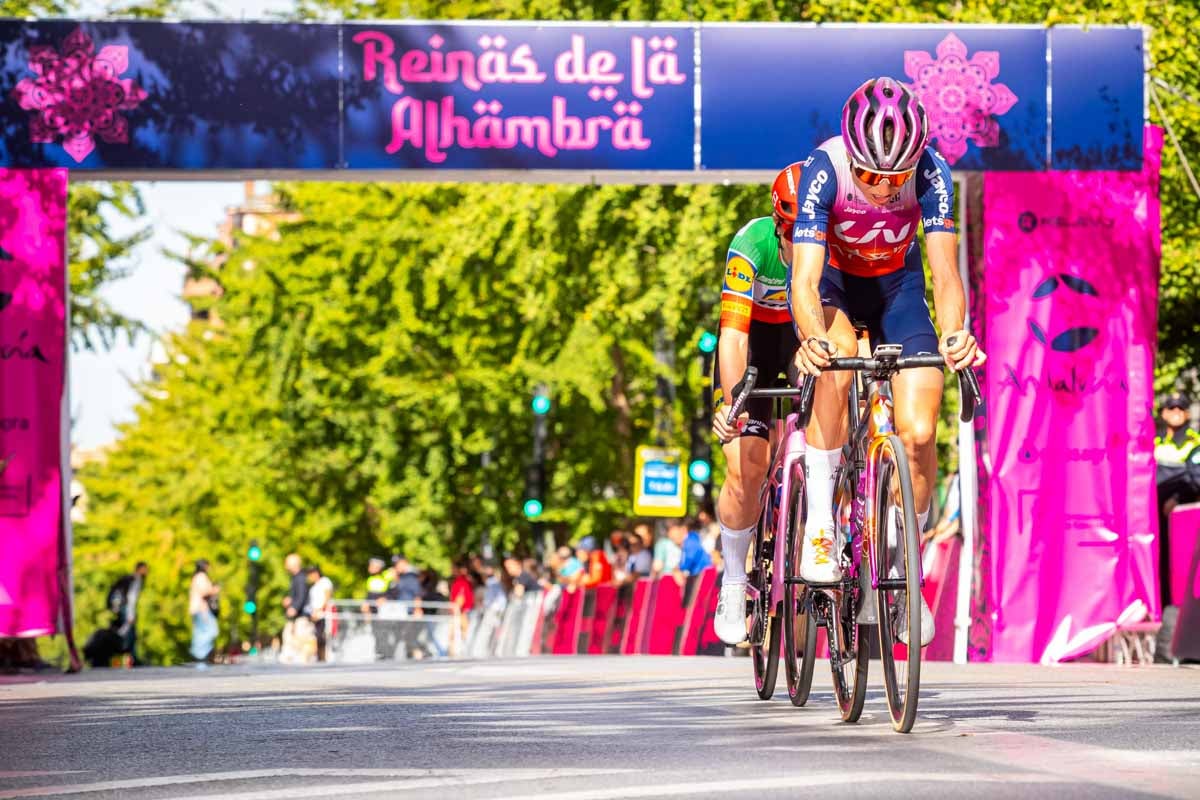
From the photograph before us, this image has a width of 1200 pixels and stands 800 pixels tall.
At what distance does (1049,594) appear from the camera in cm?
1736

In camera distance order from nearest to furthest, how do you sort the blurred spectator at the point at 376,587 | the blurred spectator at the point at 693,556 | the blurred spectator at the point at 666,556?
the blurred spectator at the point at 693,556
the blurred spectator at the point at 666,556
the blurred spectator at the point at 376,587

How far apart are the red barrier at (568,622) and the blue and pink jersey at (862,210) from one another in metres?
17.9

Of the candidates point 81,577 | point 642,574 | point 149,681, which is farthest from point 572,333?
point 81,577

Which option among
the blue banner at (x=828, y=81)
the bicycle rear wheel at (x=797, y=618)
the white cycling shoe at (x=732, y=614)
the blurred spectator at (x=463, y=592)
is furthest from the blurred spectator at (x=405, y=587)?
the bicycle rear wheel at (x=797, y=618)

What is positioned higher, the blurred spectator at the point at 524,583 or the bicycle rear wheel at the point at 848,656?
the bicycle rear wheel at the point at 848,656

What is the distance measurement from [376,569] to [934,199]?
89.7ft

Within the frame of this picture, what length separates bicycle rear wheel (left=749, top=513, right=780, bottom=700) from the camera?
9.63 m

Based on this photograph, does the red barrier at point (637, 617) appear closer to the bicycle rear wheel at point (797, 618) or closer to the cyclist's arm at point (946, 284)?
the bicycle rear wheel at point (797, 618)

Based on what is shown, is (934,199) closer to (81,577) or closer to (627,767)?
(627,767)

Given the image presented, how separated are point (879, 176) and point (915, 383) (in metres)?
0.75

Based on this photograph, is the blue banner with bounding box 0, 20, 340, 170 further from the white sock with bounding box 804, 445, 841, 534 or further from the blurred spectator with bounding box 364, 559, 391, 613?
the blurred spectator with bounding box 364, 559, 391, 613

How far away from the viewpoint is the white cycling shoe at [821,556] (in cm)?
849

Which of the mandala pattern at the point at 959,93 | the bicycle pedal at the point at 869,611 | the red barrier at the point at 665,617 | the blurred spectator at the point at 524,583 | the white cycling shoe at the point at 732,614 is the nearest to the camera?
the bicycle pedal at the point at 869,611

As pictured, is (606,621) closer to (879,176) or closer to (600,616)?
(600,616)
